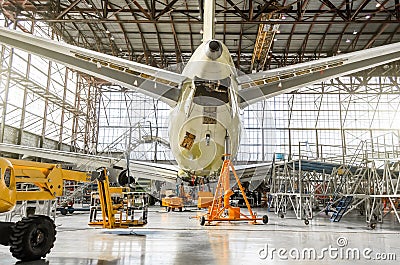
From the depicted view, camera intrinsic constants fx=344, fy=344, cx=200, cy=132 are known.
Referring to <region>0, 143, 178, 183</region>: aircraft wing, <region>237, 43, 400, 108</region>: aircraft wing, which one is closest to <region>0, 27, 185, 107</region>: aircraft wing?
<region>237, 43, 400, 108</region>: aircraft wing

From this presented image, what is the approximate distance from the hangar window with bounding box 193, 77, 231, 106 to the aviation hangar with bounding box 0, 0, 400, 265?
0.13ft

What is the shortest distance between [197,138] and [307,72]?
3845 mm

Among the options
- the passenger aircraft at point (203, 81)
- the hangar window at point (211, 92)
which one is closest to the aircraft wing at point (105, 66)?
the passenger aircraft at point (203, 81)

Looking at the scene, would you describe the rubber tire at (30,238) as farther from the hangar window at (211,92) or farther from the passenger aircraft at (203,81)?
the hangar window at (211,92)

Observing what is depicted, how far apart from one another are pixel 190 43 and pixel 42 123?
17.3 metres

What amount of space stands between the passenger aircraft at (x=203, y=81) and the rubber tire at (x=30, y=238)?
16.1 ft

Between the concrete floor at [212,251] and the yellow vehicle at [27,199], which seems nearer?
the yellow vehicle at [27,199]

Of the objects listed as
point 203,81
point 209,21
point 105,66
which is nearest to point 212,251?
point 203,81

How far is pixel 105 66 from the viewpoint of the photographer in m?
9.80

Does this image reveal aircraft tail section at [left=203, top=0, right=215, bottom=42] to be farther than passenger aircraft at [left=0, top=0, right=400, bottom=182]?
Yes

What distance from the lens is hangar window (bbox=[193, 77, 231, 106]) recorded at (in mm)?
9726

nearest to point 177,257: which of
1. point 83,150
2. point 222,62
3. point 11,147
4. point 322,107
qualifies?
point 222,62

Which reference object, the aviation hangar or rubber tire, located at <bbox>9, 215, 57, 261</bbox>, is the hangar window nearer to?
the aviation hangar

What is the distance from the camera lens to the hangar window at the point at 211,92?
9726 mm
